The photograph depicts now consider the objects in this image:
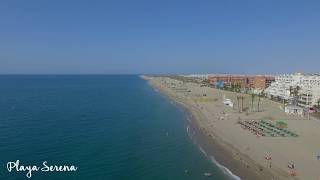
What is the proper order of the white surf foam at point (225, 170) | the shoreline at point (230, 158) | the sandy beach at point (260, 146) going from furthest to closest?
the sandy beach at point (260, 146) < the shoreline at point (230, 158) < the white surf foam at point (225, 170)

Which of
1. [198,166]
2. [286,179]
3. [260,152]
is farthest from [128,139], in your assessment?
[286,179]

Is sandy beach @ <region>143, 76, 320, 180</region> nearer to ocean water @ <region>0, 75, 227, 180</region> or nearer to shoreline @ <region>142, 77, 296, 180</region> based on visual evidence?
shoreline @ <region>142, 77, 296, 180</region>

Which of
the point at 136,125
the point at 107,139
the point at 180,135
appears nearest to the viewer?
the point at 107,139

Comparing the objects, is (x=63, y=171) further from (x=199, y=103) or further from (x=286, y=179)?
(x=199, y=103)

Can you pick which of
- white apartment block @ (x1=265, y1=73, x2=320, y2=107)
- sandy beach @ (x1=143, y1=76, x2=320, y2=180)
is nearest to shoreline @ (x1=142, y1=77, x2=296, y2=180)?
sandy beach @ (x1=143, y1=76, x2=320, y2=180)

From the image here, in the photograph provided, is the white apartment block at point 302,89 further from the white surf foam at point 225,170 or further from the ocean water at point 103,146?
the white surf foam at point 225,170

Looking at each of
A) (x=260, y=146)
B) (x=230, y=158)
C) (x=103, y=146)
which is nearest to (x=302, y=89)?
(x=260, y=146)

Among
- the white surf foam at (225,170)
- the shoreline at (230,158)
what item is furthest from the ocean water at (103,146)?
the shoreline at (230,158)

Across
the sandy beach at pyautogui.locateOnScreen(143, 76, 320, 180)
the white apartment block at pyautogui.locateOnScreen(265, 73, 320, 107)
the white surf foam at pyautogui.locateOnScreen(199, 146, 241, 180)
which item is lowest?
the white surf foam at pyautogui.locateOnScreen(199, 146, 241, 180)
